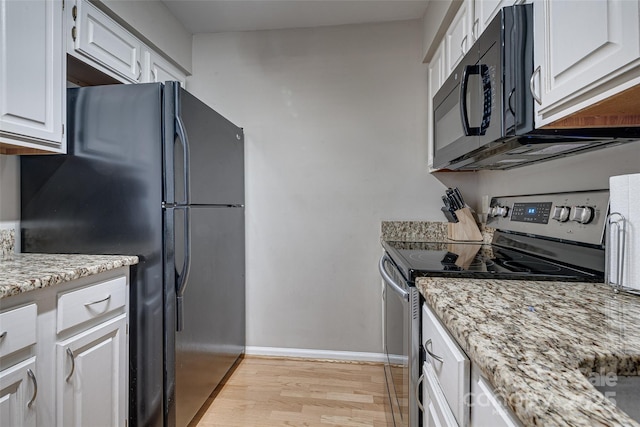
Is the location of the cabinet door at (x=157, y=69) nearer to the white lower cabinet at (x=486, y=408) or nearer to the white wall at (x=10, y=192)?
the white wall at (x=10, y=192)

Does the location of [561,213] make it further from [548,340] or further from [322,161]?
[322,161]

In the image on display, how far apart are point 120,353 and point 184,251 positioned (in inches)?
19.5

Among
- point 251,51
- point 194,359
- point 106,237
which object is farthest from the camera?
point 251,51

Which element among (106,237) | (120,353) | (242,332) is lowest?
(242,332)

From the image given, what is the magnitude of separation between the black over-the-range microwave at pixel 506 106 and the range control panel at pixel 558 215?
18 centimetres

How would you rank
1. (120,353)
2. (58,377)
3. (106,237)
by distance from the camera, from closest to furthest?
(58,377), (120,353), (106,237)

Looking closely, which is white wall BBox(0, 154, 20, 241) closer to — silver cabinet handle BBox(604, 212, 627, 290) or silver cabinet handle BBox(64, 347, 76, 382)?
silver cabinet handle BBox(64, 347, 76, 382)

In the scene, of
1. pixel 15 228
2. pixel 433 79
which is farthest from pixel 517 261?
pixel 15 228

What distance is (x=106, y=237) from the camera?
1.47 m

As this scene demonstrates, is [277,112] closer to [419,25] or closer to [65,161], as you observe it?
[419,25]

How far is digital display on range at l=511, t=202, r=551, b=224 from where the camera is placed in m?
1.38

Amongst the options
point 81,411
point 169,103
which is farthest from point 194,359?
point 169,103

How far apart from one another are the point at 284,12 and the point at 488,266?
2035 mm

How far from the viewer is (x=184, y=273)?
1.52 m
